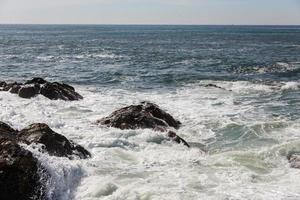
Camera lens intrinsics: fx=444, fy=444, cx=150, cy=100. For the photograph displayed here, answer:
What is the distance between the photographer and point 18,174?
10469 millimetres

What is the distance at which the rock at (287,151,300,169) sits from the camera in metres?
13.9

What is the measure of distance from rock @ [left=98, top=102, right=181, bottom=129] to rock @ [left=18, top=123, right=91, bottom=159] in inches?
149

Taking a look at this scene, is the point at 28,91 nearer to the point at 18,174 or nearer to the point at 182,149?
the point at 182,149

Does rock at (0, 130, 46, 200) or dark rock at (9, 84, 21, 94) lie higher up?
rock at (0, 130, 46, 200)

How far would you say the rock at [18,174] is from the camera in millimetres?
10227

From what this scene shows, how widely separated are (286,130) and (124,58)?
35.2 meters

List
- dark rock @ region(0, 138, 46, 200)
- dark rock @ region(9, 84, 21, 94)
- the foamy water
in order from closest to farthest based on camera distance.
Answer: dark rock @ region(0, 138, 46, 200) → the foamy water → dark rock @ region(9, 84, 21, 94)

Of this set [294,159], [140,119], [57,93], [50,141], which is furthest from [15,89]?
[294,159]

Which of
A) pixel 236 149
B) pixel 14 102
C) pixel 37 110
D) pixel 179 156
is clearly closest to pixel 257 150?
pixel 236 149

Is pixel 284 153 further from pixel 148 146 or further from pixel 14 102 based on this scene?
pixel 14 102

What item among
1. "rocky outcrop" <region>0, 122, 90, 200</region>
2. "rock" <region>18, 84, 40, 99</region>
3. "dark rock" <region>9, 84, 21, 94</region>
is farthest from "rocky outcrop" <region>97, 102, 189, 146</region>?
"dark rock" <region>9, 84, 21, 94</region>

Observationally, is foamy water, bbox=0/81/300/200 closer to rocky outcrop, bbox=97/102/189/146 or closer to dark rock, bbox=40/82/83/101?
dark rock, bbox=40/82/83/101


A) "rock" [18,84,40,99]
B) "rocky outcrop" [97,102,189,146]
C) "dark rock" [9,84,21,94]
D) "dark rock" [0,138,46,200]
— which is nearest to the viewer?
"dark rock" [0,138,46,200]

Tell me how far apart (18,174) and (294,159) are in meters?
8.66
